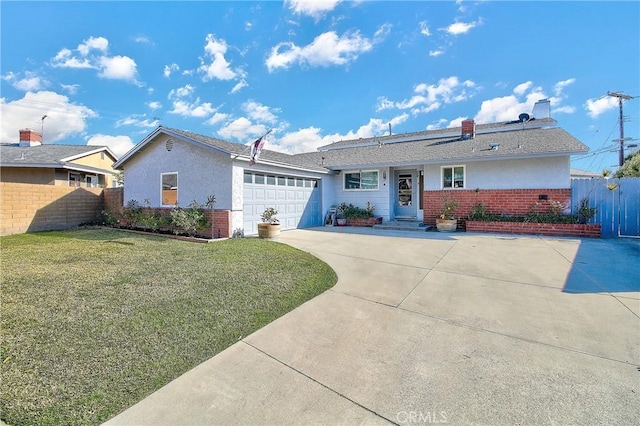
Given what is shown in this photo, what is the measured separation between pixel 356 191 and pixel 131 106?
14.7m

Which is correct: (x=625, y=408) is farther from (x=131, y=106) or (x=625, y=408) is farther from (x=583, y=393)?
(x=131, y=106)

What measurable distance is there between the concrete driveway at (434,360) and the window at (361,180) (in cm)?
1016

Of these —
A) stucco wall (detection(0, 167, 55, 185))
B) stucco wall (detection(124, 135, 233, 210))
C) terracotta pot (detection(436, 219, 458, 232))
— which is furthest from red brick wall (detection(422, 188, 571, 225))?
stucco wall (detection(0, 167, 55, 185))

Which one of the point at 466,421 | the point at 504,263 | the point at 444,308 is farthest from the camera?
the point at 504,263

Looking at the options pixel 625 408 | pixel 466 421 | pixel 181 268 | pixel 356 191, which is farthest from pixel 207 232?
pixel 625 408

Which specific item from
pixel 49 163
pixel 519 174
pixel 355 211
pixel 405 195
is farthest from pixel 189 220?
pixel 519 174

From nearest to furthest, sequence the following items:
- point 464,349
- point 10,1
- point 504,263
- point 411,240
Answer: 1. point 464,349
2. point 504,263
3. point 10,1
4. point 411,240

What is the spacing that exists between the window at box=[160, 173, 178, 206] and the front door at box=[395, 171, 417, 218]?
425 inches

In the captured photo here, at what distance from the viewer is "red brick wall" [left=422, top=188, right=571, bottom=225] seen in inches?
449

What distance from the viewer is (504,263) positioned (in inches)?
256

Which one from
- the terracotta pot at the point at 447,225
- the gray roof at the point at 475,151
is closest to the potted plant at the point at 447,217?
the terracotta pot at the point at 447,225

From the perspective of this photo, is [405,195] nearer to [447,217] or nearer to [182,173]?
[447,217]

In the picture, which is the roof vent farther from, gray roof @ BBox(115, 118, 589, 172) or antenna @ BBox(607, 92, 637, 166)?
antenna @ BBox(607, 92, 637, 166)

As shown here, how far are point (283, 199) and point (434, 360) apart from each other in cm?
1019
